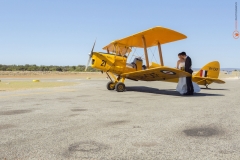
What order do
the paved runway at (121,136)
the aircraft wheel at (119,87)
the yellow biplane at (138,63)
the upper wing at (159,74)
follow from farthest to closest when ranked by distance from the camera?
the aircraft wheel at (119,87)
the yellow biplane at (138,63)
the upper wing at (159,74)
the paved runway at (121,136)

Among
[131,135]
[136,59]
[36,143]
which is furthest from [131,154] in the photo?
[136,59]

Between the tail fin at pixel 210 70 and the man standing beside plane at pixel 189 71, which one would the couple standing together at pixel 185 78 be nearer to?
the man standing beside plane at pixel 189 71

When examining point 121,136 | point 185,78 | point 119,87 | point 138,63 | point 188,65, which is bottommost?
point 121,136

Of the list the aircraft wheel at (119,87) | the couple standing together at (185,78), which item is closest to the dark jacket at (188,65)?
the couple standing together at (185,78)

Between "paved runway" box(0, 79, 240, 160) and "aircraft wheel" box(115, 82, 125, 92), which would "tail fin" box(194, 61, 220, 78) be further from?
"paved runway" box(0, 79, 240, 160)

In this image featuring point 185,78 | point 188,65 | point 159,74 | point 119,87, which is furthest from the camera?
point 119,87

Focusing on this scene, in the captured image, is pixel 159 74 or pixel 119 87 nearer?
pixel 159 74

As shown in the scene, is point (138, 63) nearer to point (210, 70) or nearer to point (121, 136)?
point (210, 70)

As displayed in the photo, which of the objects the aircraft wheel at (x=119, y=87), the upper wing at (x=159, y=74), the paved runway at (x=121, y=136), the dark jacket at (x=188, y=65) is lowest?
the paved runway at (x=121, y=136)

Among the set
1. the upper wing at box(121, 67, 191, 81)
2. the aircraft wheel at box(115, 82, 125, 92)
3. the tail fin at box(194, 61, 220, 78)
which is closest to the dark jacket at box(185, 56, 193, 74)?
the upper wing at box(121, 67, 191, 81)

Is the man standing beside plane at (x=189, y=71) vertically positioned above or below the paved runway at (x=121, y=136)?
above

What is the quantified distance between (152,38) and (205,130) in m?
10.3

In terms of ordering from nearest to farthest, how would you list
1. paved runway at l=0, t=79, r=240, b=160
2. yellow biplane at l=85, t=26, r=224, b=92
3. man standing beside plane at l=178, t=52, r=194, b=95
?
paved runway at l=0, t=79, r=240, b=160 → man standing beside plane at l=178, t=52, r=194, b=95 → yellow biplane at l=85, t=26, r=224, b=92

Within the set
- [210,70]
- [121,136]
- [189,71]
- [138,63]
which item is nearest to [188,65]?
[189,71]
